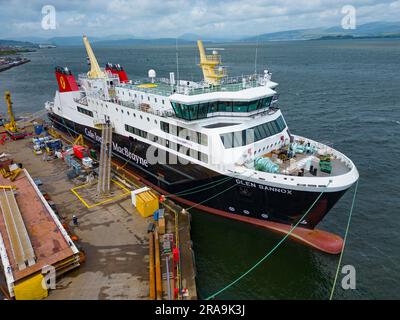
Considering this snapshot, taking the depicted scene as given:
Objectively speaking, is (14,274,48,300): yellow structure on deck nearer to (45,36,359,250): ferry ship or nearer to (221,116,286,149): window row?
(45,36,359,250): ferry ship

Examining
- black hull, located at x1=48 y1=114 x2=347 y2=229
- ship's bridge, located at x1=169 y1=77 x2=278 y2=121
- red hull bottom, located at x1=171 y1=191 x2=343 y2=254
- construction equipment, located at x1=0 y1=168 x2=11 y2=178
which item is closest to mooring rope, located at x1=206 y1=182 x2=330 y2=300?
black hull, located at x1=48 y1=114 x2=347 y2=229

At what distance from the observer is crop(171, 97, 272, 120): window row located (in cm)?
1814

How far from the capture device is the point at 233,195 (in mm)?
18312

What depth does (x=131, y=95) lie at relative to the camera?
2567 centimetres

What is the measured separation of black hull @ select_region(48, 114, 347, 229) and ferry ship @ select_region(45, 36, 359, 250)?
6 centimetres

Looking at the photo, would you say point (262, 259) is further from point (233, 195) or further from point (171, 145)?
point (171, 145)

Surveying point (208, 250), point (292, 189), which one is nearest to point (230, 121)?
point (292, 189)

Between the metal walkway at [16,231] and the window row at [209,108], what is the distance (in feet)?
36.8

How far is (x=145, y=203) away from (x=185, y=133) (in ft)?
17.8

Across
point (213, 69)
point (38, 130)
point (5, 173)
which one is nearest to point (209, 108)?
point (213, 69)

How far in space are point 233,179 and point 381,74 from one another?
78361mm

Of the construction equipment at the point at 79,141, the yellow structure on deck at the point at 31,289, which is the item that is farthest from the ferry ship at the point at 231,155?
the yellow structure on deck at the point at 31,289

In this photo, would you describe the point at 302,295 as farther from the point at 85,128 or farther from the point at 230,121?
the point at 85,128

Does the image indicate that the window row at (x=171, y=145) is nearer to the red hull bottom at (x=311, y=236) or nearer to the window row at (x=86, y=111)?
the red hull bottom at (x=311, y=236)
